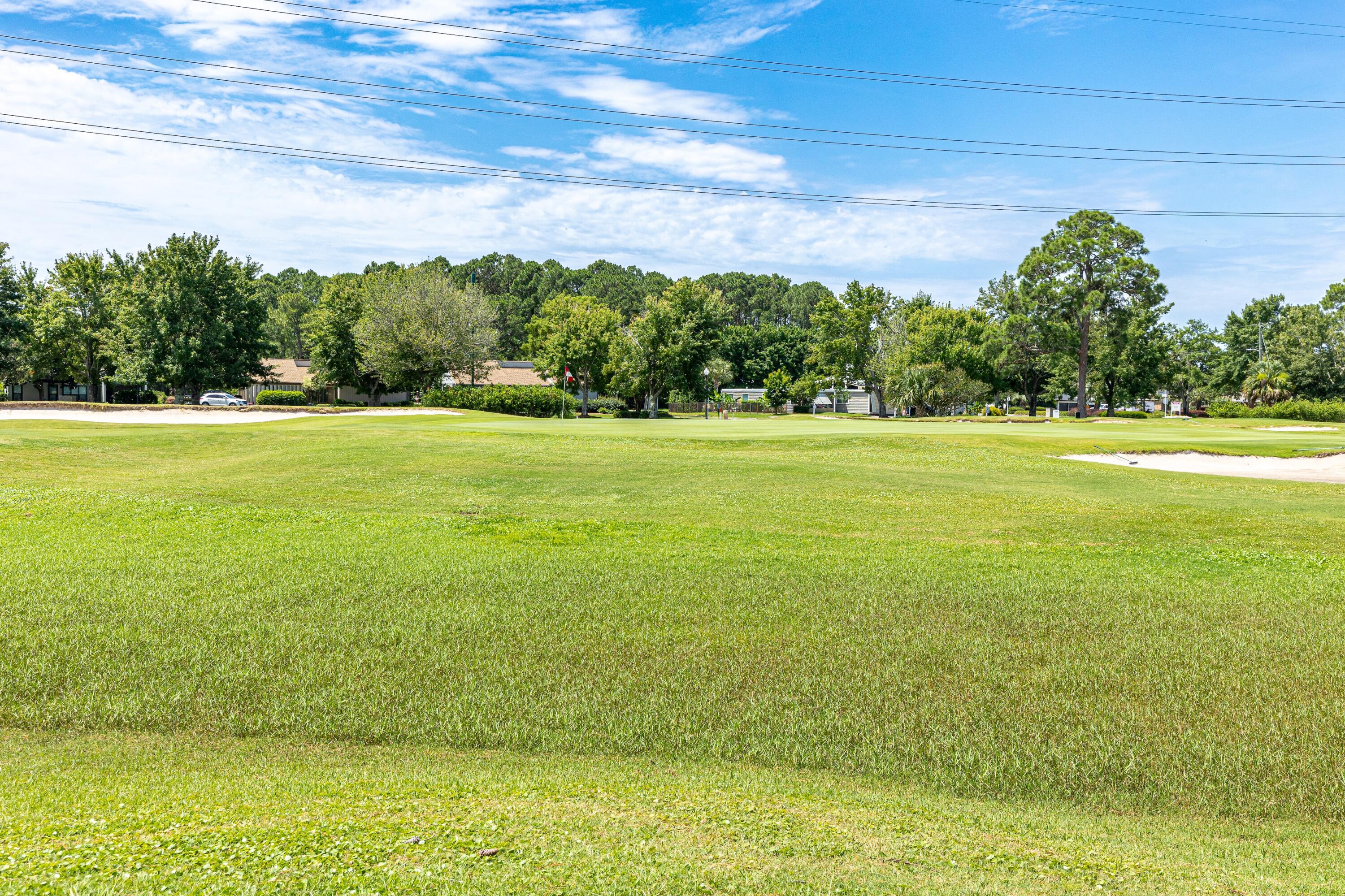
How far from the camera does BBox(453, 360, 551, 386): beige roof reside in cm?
8519

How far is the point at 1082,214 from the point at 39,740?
74211 millimetres

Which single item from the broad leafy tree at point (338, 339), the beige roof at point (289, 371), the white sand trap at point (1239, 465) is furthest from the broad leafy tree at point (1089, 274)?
the beige roof at point (289, 371)

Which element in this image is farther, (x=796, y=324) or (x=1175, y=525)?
(x=796, y=324)

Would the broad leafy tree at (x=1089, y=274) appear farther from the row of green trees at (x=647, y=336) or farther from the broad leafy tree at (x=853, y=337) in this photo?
the broad leafy tree at (x=853, y=337)

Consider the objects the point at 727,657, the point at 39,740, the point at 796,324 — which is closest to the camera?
the point at 39,740

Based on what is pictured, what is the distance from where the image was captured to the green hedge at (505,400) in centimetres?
5438

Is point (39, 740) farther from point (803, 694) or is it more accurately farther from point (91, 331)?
point (91, 331)

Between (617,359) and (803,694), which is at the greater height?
(617,359)

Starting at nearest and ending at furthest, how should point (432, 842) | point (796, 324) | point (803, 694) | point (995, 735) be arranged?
1. point (432, 842)
2. point (995, 735)
3. point (803, 694)
4. point (796, 324)

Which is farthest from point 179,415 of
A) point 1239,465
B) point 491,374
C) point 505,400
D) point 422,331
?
point 491,374

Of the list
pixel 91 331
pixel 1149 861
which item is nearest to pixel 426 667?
pixel 1149 861

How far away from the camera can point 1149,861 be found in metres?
4.45

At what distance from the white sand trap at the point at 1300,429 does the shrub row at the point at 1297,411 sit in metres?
14.7

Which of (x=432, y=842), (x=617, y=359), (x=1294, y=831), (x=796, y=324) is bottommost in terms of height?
(x=1294, y=831)
